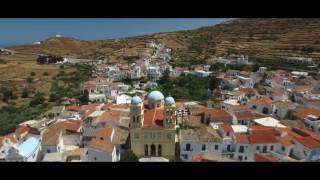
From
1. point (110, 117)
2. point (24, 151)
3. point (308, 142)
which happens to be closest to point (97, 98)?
point (110, 117)

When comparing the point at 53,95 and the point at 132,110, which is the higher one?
the point at 132,110

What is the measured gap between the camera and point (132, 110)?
9562mm

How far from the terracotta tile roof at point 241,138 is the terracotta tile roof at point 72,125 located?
510 cm

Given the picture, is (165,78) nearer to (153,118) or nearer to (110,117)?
(110,117)

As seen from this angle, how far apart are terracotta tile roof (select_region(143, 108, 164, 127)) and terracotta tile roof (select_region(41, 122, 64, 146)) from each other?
254 cm

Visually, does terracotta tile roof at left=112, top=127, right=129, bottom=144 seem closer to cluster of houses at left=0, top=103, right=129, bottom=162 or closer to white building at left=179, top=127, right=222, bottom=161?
cluster of houses at left=0, top=103, right=129, bottom=162

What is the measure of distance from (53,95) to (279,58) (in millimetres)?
18030

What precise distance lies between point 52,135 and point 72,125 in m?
1.43

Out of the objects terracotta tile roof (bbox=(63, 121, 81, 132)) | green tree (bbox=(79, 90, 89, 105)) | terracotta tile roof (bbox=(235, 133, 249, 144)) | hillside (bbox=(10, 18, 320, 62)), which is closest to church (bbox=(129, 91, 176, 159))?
terracotta tile roof (bbox=(235, 133, 249, 144))

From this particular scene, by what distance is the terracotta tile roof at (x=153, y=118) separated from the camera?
9.70 meters

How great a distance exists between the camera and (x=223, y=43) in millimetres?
36562

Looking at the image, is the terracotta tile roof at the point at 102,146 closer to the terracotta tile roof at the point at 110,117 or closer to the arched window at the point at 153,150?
the arched window at the point at 153,150
